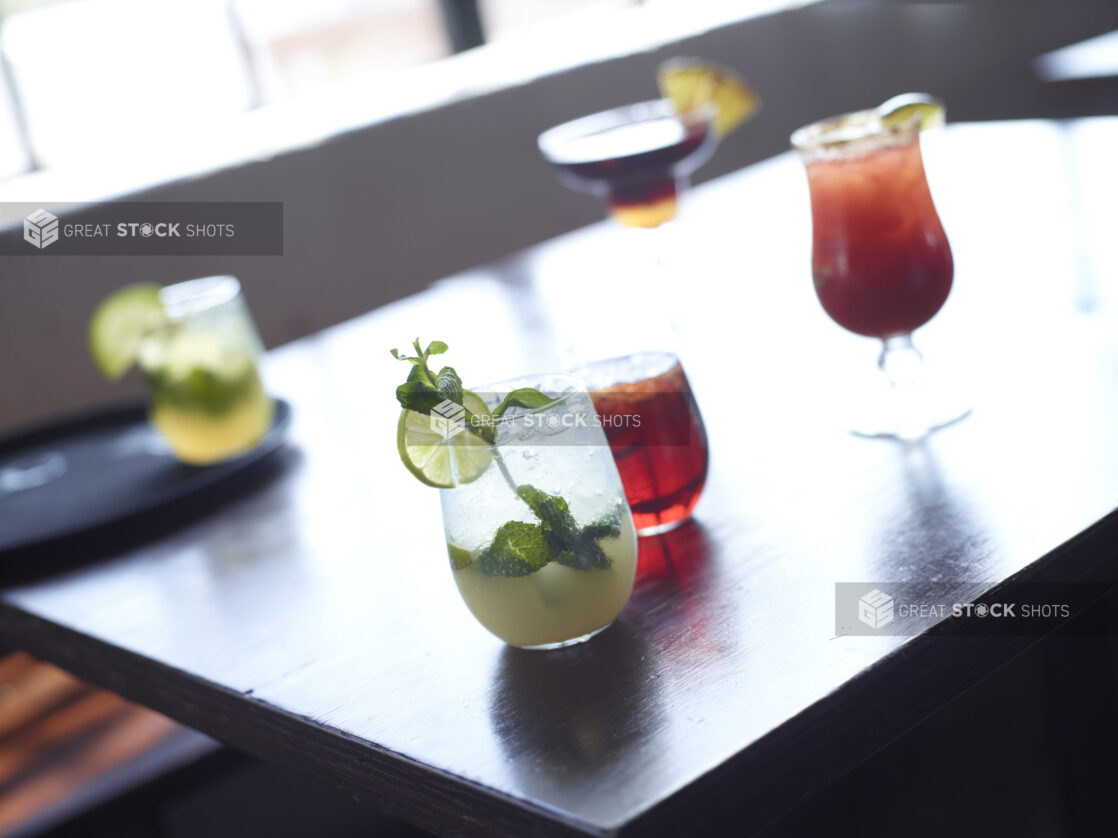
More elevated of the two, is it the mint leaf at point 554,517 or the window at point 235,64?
the window at point 235,64

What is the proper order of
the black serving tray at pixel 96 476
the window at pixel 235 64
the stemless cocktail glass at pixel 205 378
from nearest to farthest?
the black serving tray at pixel 96 476
the stemless cocktail glass at pixel 205 378
the window at pixel 235 64

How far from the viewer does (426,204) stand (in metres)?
3.09

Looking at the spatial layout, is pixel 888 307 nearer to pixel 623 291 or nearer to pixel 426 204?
pixel 623 291

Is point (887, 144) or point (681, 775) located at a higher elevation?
point (887, 144)

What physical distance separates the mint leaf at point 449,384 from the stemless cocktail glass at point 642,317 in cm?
16

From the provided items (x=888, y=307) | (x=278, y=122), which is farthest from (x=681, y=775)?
(x=278, y=122)

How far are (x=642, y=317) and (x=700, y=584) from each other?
1.82 ft

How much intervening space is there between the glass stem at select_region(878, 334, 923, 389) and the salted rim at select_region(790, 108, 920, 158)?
0.14 meters

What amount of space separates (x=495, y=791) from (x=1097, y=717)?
0.59m

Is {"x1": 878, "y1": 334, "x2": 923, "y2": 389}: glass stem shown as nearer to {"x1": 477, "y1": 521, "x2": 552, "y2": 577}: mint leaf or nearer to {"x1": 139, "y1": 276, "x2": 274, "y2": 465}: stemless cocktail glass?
{"x1": 477, "y1": 521, "x2": 552, "y2": 577}: mint leaf

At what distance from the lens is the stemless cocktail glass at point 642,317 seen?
789 mm

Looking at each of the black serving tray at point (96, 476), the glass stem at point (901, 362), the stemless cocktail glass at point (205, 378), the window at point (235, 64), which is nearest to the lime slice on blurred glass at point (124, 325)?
the stemless cocktail glass at point (205, 378)

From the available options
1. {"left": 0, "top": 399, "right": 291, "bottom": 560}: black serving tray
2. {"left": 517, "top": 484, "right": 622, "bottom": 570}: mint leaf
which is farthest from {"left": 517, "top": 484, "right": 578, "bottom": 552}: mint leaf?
{"left": 0, "top": 399, "right": 291, "bottom": 560}: black serving tray

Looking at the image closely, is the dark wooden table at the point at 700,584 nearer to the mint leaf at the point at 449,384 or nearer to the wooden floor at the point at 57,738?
the mint leaf at the point at 449,384
